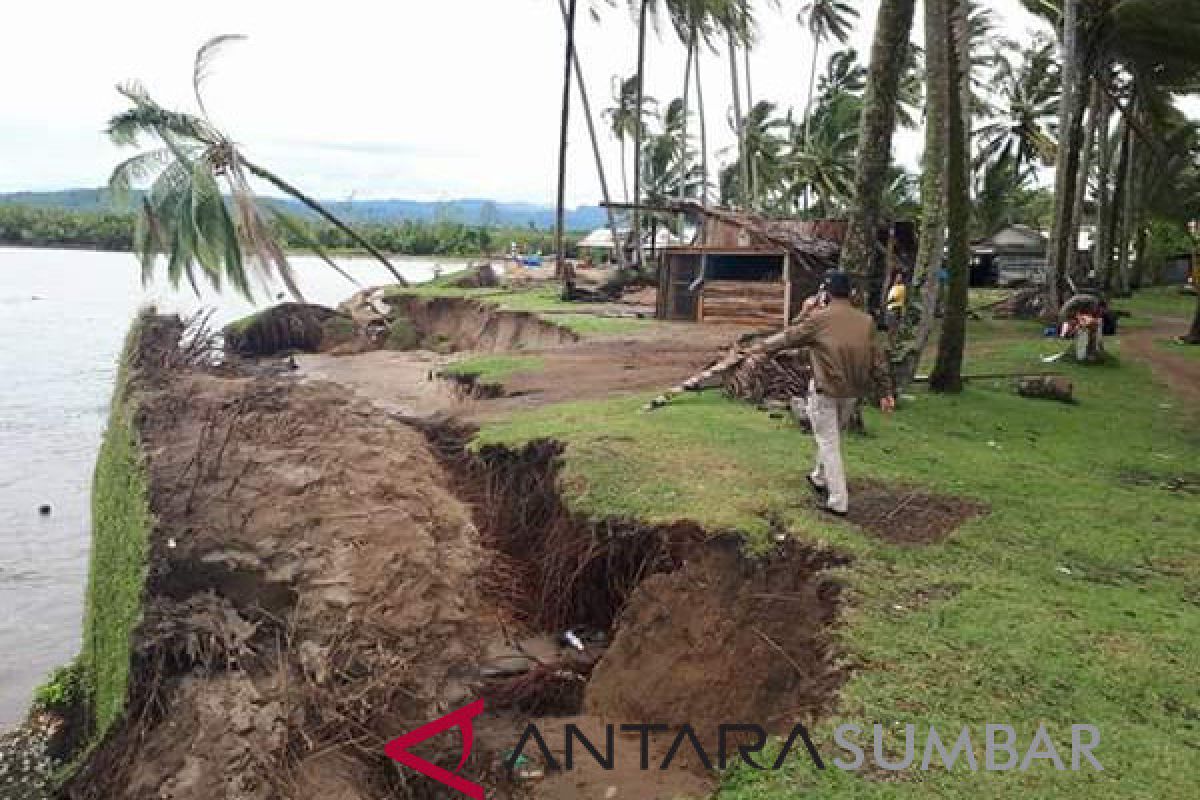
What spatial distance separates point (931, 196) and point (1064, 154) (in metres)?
11.3

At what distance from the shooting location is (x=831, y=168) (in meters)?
35.2

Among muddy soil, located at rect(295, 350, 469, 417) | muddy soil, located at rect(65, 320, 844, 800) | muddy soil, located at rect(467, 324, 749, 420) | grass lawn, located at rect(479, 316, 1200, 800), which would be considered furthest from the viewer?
muddy soil, located at rect(295, 350, 469, 417)

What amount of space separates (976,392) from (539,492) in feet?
24.1

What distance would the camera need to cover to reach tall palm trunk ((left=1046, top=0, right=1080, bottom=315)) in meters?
21.0

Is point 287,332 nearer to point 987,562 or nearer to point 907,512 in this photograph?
point 907,512

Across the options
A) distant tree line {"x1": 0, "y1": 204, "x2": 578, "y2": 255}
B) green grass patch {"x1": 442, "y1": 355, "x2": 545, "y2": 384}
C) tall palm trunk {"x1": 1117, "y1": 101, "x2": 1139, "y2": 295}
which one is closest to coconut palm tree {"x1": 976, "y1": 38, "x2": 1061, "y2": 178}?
tall palm trunk {"x1": 1117, "y1": 101, "x2": 1139, "y2": 295}

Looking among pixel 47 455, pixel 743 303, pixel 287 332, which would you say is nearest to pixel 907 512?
pixel 47 455

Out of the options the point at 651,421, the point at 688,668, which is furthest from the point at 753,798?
the point at 651,421

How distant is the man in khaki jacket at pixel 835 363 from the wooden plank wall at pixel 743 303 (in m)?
16.5

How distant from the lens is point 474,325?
91.6 feet

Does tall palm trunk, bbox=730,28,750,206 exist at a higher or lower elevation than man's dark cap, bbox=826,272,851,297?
higher

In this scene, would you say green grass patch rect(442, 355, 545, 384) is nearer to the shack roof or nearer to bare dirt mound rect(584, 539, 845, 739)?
the shack roof

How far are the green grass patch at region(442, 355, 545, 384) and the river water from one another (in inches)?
169

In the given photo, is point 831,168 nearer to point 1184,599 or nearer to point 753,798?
point 1184,599
